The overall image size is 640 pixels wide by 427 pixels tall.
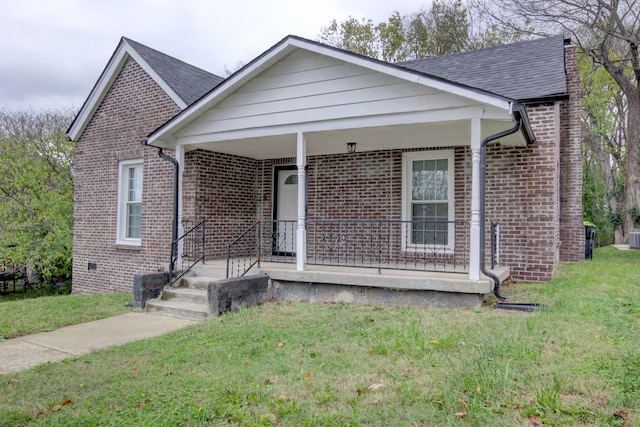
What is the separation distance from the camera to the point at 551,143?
24.4ft

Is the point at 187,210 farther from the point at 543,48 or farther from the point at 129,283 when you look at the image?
the point at 543,48

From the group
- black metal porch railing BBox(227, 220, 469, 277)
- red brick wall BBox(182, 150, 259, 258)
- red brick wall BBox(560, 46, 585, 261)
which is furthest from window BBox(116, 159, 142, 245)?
red brick wall BBox(560, 46, 585, 261)

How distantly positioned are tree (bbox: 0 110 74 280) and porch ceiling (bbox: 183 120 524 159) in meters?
7.77

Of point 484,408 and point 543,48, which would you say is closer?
point 484,408

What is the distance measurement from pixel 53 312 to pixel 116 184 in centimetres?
411

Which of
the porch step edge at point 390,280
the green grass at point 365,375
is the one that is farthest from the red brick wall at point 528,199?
the green grass at point 365,375

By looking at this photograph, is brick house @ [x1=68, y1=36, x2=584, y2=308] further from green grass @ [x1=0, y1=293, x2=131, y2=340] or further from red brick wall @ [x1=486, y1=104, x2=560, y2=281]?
green grass @ [x1=0, y1=293, x2=131, y2=340]

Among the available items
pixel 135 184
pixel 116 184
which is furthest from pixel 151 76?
pixel 116 184

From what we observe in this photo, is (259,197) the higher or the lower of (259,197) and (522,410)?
the higher

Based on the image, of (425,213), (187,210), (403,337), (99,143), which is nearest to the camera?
(403,337)

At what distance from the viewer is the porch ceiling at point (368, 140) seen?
6.99 m

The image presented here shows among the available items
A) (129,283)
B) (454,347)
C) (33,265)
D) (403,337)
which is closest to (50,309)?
(129,283)

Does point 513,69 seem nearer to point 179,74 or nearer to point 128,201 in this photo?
point 179,74

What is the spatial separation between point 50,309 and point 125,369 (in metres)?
4.40
